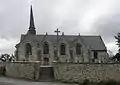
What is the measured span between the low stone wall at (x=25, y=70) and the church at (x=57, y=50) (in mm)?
23036

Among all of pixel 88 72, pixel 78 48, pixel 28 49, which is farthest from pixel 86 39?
pixel 88 72

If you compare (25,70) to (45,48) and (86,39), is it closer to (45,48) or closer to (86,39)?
(45,48)

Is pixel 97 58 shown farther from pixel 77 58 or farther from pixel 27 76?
pixel 27 76

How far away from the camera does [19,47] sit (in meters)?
57.2

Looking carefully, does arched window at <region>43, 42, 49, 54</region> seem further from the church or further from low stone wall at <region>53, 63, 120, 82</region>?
low stone wall at <region>53, 63, 120, 82</region>

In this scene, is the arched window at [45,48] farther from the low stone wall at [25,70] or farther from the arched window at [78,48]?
the low stone wall at [25,70]

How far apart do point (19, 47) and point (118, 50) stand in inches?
875

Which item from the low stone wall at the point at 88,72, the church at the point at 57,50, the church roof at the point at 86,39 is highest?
the church roof at the point at 86,39

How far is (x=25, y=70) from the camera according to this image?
100ft

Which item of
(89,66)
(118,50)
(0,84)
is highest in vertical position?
(118,50)

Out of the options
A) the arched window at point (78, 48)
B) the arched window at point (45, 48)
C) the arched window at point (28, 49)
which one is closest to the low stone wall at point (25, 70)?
the arched window at point (28, 49)

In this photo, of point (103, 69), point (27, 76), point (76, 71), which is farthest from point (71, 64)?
point (27, 76)

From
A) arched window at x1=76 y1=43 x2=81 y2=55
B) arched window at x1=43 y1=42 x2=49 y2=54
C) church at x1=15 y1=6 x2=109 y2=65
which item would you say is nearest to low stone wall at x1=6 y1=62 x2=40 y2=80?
church at x1=15 y1=6 x2=109 y2=65

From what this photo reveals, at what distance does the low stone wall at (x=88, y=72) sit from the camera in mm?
28547
